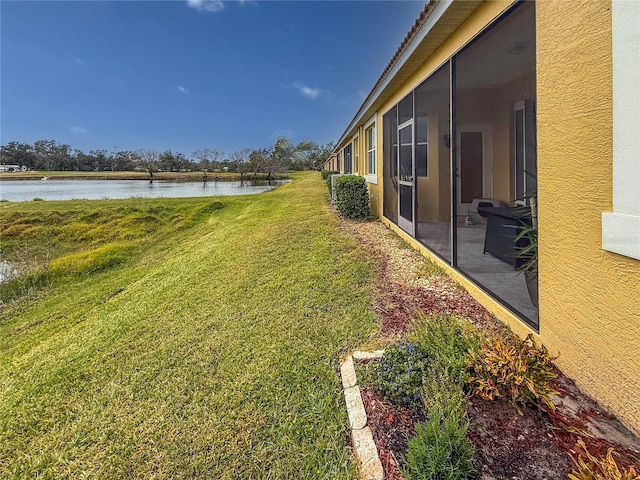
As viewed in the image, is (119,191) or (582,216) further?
(119,191)

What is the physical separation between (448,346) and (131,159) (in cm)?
7647

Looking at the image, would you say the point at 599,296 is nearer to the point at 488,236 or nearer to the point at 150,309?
the point at 488,236

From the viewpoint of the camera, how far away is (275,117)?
8738cm

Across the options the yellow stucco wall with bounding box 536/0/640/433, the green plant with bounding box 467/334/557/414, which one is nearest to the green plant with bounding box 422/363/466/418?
the green plant with bounding box 467/334/557/414

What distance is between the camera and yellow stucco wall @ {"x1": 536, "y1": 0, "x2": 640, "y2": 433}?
80.7 inches

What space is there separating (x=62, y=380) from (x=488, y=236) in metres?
5.43

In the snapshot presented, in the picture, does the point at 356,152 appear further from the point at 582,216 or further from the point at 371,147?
the point at 582,216

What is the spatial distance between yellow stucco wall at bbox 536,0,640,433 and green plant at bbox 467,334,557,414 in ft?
0.89

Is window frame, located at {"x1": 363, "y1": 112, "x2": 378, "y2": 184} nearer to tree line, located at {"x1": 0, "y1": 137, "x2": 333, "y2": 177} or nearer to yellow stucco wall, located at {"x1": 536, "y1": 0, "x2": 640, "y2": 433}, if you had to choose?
yellow stucco wall, located at {"x1": 536, "y1": 0, "x2": 640, "y2": 433}

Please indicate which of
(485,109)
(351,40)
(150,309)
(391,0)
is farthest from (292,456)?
(351,40)

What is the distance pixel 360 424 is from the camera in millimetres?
2344

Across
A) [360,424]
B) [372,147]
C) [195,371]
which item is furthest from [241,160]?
[360,424]

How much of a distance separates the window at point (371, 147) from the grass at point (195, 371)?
414 centimetres

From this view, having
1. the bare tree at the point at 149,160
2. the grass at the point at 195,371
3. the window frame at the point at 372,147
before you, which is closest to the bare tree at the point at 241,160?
the bare tree at the point at 149,160
